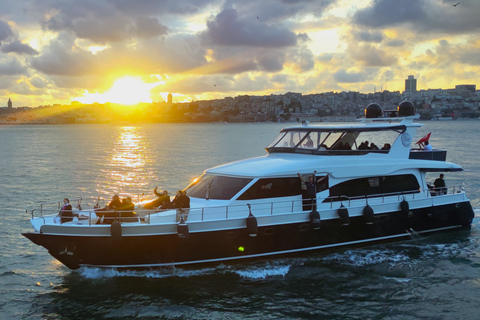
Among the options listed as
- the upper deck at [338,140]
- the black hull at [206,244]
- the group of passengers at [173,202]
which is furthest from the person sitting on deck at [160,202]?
the upper deck at [338,140]

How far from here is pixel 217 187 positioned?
15.3m

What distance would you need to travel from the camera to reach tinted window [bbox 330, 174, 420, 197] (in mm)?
16281

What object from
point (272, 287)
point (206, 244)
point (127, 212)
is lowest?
point (272, 287)

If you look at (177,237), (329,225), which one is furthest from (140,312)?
(329,225)

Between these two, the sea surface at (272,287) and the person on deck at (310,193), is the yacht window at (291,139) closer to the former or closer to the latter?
the person on deck at (310,193)

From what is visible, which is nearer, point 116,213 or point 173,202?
point 116,213

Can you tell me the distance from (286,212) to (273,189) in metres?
0.79

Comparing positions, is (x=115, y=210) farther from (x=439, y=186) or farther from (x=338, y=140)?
(x=439, y=186)

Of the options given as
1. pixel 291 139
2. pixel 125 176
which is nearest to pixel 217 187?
pixel 291 139

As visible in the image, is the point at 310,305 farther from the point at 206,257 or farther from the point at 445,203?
the point at 445,203

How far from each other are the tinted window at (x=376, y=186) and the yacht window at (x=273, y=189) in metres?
1.44

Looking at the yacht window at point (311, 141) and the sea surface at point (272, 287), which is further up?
the yacht window at point (311, 141)

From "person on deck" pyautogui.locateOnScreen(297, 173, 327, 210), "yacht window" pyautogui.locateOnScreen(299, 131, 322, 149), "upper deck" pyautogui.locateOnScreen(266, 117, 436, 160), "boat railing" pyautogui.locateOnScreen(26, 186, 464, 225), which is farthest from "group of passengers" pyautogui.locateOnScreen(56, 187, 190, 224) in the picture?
"yacht window" pyautogui.locateOnScreen(299, 131, 322, 149)

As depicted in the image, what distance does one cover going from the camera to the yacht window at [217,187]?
48.9ft
